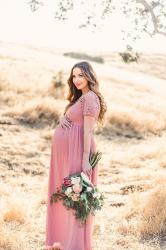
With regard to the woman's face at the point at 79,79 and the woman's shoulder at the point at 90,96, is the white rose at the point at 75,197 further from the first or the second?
the woman's face at the point at 79,79

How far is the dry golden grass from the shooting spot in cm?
921

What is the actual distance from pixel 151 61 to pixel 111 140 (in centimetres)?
4647

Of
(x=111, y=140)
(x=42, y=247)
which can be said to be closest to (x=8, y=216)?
(x=42, y=247)

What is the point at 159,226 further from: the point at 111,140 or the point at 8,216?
the point at 111,140

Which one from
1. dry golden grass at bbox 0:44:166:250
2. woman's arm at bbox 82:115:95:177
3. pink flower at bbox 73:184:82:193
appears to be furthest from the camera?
dry golden grass at bbox 0:44:166:250

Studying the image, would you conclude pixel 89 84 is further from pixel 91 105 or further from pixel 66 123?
pixel 66 123

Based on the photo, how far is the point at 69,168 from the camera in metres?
7.75

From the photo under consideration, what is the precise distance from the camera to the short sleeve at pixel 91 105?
25.0 feet

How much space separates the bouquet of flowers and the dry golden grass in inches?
47.4

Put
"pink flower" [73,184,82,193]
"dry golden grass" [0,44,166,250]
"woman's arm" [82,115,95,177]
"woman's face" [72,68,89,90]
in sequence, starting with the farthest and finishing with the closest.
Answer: "dry golden grass" [0,44,166,250]
"woman's face" [72,68,89,90]
"woman's arm" [82,115,95,177]
"pink flower" [73,184,82,193]

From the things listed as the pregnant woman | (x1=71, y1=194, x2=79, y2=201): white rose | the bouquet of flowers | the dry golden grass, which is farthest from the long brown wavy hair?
the dry golden grass

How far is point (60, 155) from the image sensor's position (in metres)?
7.88

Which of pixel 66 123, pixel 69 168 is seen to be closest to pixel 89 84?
pixel 66 123

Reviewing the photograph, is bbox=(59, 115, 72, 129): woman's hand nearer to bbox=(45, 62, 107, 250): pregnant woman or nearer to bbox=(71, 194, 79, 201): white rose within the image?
bbox=(45, 62, 107, 250): pregnant woman
